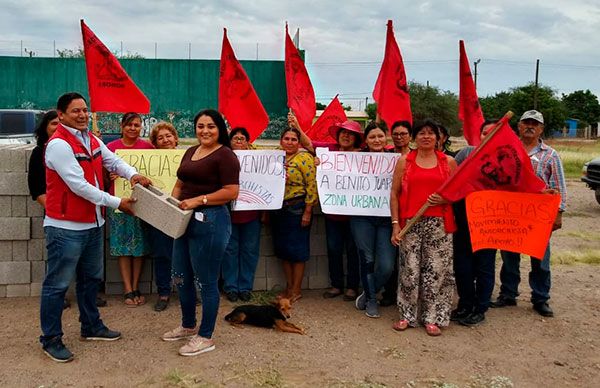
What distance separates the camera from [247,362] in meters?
4.27

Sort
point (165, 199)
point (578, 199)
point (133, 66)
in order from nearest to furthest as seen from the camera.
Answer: point (165, 199)
point (578, 199)
point (133, 66)

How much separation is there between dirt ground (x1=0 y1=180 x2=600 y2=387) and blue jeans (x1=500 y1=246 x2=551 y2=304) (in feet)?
0.63

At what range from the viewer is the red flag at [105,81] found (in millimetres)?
5906

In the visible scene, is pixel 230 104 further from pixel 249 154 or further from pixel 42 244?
pixel 42 244

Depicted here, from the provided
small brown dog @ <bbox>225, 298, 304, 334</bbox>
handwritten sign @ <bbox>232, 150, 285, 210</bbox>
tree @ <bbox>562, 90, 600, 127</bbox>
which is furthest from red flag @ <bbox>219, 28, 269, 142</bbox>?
tree @ <bbox>562, 90, 600, 127</bbox>

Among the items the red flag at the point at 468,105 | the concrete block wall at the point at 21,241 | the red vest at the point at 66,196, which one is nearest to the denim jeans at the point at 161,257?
the concrete block wall at the point at 21,241

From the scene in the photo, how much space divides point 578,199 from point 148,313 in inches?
526

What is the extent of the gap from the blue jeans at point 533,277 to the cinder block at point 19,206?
4.90 meters

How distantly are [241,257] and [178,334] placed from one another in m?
1.28

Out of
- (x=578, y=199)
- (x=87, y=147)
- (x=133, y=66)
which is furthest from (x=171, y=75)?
(x=87, y=147)

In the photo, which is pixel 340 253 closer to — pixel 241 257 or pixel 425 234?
pixel 241 257

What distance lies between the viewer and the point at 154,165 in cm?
543

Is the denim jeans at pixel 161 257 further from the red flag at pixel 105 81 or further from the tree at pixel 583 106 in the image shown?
the tree at pixel 583 106

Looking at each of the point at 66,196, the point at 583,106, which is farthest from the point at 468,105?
the point at 583,106
